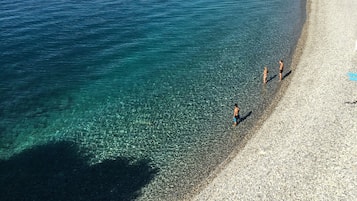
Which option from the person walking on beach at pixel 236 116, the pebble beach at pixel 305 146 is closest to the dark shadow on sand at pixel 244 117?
the person walking on beach at pixel 236 116

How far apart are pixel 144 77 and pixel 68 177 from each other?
19.6m

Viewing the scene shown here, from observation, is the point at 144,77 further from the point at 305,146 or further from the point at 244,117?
the point at 305,146

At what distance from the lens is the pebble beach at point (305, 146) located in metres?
28.5

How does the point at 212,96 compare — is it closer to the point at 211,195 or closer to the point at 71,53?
the point at 211,195

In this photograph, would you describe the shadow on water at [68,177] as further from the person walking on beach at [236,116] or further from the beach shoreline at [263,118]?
the person walking on beach at [236,116]

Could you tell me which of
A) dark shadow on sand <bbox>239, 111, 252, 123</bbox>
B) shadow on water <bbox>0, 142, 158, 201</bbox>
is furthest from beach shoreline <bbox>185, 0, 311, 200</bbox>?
shadow on water <bbox>0, 142, 158, 201</bbox>

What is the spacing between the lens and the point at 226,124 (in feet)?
124

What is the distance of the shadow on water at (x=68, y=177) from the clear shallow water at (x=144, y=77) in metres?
0.96

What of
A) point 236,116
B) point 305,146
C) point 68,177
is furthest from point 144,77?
point 305,146

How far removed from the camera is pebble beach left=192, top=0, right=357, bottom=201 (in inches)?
1124

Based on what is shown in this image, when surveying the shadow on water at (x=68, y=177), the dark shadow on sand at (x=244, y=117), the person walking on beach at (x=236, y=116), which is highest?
the person walking on beach at (x=236, y=116)

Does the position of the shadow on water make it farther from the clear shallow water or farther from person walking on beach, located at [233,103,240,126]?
person walking on beach, located at [233,103,240,126]

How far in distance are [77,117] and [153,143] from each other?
10606mm

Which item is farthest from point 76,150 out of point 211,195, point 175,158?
point 211,195
